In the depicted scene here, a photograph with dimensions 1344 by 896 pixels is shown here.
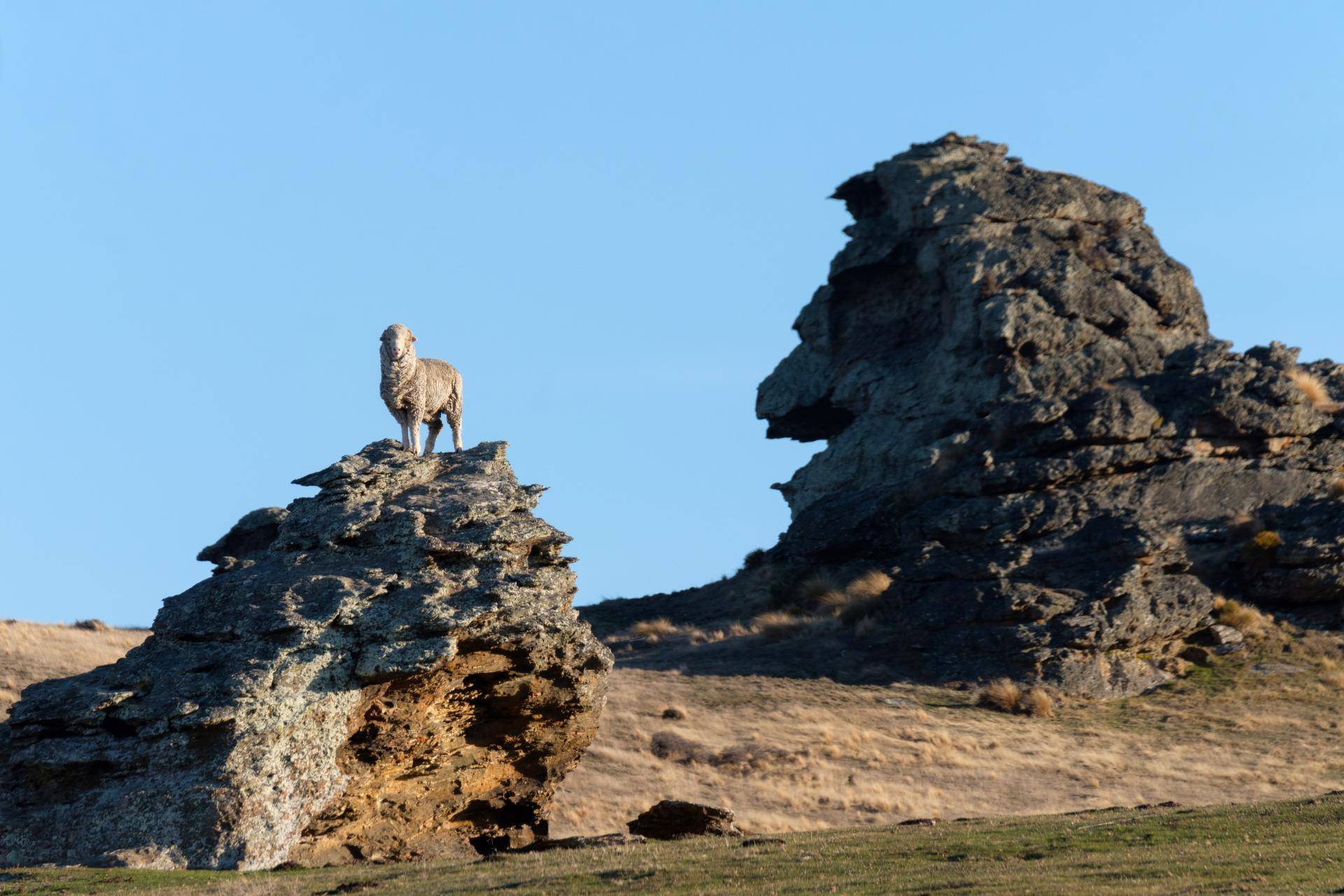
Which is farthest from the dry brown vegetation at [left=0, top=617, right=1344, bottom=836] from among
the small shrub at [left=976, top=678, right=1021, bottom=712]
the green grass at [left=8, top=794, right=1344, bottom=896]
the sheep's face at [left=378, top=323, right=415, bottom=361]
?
the sheep's face at [left=378, top=323, right=415, bottom=361]

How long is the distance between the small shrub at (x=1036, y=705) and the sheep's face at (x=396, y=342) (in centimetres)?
2400

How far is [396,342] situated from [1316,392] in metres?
41.8

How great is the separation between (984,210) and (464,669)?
45187 millimetres

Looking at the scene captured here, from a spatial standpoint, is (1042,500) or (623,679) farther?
(1042,500)

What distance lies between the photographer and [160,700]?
2014cm

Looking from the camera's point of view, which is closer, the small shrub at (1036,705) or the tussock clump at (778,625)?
the small shrub at (1036,705)

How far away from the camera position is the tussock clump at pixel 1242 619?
152 ft

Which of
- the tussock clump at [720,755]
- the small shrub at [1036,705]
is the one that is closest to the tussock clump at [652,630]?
the small shrub at [1036,705]

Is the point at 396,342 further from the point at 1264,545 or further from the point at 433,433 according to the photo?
the point at 1264,545

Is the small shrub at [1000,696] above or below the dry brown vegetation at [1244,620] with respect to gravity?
below

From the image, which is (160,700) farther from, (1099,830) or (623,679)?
(623,679)

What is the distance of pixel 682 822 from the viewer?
2441 centimetres

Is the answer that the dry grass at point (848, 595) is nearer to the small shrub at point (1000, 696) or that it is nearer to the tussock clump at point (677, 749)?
the small shrub at point (1000, 696)

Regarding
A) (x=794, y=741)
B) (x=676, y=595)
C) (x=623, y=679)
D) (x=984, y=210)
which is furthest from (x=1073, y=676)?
(x=984, y=210)
